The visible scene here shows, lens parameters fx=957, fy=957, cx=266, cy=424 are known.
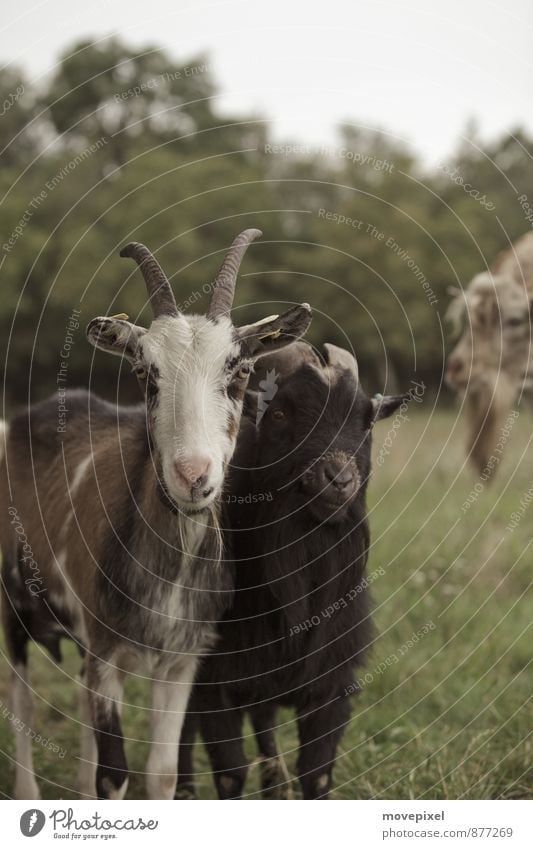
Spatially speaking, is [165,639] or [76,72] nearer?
[165,639]

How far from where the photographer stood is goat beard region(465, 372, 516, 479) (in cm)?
969

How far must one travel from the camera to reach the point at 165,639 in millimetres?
4297

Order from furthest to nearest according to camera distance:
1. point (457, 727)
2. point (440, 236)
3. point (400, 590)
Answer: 1. point (440, 236)
2. point (400, 590)
3. point (457, 727)

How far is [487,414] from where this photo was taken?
374 inches

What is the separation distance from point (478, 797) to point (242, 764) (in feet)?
4.12

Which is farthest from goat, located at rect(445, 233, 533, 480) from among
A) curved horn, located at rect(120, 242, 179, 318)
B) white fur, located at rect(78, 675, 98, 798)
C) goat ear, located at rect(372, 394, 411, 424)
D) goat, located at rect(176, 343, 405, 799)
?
curved horn, located at rect(120, 242, 179, 318)

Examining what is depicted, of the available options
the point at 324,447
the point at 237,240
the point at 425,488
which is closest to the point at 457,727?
the point at 324,447

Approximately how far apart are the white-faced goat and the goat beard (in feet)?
16.7

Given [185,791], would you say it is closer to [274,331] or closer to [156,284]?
[274,331]

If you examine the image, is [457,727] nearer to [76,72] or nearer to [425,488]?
A: [425,488]


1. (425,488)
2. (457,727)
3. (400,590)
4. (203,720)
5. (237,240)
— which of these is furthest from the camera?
(425,488)

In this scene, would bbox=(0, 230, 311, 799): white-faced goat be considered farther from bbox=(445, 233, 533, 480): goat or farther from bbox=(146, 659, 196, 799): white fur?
bbox=(445, 233, 533, 480): goat

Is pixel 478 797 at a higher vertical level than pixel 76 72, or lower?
lower
